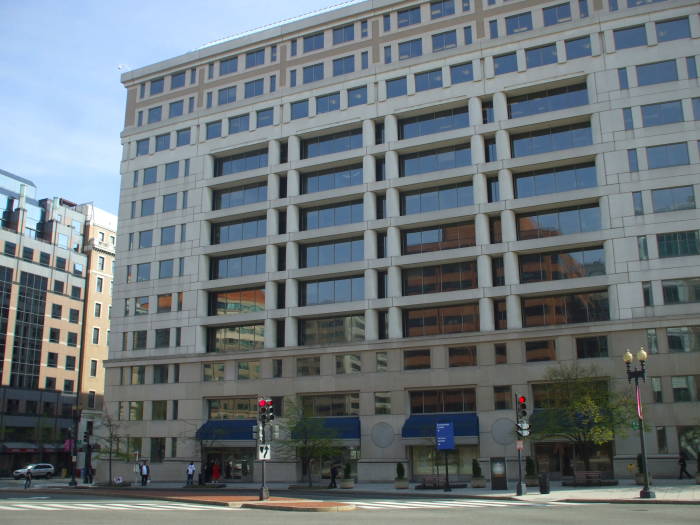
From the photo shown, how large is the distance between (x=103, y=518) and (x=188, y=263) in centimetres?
4102

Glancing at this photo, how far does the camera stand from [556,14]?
54.7 metres

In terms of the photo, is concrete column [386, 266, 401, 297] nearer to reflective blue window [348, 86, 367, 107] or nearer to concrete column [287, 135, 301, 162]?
concrete column [287, 135, 301, 162]

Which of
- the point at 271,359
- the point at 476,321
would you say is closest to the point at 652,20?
the point at 476,321

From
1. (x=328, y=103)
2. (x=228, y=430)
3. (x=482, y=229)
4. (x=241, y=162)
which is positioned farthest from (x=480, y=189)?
(x=228, y=430)

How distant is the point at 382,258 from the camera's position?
56.6 m

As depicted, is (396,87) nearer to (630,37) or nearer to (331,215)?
(331,215)

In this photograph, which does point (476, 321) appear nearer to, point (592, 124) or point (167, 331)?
point (592, 124)

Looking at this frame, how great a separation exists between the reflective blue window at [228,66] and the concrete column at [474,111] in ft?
77.4

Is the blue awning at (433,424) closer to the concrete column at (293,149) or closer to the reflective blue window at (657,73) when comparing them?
the concrete column at (293,149)

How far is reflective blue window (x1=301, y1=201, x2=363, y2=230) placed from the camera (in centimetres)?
5928

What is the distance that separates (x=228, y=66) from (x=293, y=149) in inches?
471

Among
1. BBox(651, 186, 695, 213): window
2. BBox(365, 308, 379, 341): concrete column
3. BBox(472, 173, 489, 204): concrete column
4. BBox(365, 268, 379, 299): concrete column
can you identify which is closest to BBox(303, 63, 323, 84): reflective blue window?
BBox(472, 173, 489, 204): concrete column

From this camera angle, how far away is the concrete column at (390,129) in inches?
2280

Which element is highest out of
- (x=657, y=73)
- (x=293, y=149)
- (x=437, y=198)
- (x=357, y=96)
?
(x=357, y=96)
